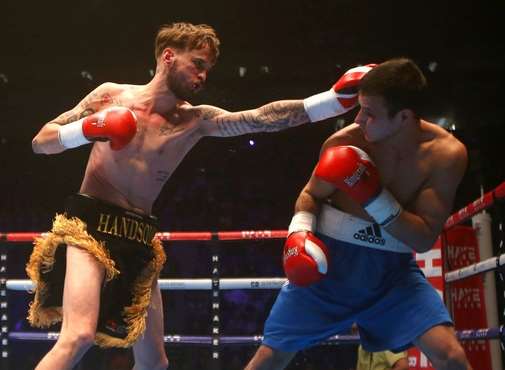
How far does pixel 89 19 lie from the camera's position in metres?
5.67

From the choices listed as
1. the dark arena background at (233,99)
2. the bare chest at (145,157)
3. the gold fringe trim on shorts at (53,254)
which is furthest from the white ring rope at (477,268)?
the dark arena background at (233,99)

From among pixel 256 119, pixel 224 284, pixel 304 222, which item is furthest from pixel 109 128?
pixel 224 284

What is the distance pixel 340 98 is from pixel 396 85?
224mm

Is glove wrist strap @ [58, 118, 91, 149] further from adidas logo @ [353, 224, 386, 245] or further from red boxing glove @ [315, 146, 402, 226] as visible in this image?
adidas logo @ [353, 224, 386, 245]

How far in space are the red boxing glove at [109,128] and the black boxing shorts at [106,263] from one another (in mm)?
205

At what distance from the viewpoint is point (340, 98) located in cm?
195

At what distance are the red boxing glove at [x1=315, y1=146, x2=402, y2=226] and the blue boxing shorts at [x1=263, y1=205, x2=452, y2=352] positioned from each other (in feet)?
0.46

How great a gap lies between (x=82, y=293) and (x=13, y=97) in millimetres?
5834

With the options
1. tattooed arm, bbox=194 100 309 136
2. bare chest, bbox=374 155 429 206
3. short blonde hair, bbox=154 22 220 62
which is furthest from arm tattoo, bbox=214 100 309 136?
bare chest, bbox=374 155 429 206

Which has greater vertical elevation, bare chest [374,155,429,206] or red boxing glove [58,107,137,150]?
red boxing glove [58,107,137,150]

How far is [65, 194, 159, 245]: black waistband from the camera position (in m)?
2.00

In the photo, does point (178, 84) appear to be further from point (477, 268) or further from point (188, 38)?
point (477, 268)

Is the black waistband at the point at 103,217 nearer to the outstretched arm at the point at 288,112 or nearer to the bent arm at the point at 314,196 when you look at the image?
the outstretched arm at the point at 288,112

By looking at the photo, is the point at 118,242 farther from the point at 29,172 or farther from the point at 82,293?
the point at 29,172
